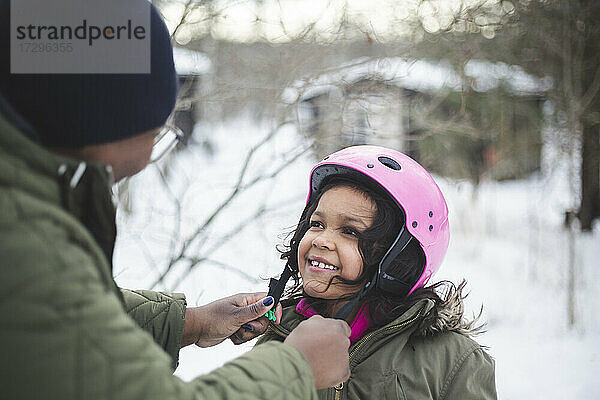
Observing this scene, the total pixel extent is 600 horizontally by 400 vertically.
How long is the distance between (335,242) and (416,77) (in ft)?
14.1

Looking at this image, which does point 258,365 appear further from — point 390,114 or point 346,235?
point 390,114

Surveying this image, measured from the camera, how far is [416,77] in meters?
6.01

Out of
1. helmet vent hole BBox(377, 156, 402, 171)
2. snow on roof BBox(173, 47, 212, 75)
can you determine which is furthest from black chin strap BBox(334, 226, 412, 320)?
snow on roof BBox(173, 47, 212, 75)

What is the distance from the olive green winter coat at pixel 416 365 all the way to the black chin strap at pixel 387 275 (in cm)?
13

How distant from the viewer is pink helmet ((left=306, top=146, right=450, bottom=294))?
2.10 m

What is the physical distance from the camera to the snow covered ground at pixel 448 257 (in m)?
4.37

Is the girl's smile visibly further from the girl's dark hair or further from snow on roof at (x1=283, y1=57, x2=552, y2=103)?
snow on roof at (x1=283, y1=57, x2=552, y2=103)

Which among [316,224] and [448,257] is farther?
[448,257]

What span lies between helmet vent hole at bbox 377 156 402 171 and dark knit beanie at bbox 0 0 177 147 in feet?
3.74

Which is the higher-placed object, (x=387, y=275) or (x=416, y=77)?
(x=416, y=77)

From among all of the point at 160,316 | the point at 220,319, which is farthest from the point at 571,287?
the point at 160,316

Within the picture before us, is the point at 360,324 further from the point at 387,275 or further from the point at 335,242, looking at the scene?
the point at 335,242

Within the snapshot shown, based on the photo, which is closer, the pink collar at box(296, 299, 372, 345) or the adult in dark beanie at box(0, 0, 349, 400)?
the adult in dark beanie at box(0, 0, 349, 400)

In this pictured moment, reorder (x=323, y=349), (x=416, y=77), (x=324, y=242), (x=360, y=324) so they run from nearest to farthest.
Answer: (x=323, y=349) → (x=324, y=242) → (x=360, y=324) → (x=416, y=77)
